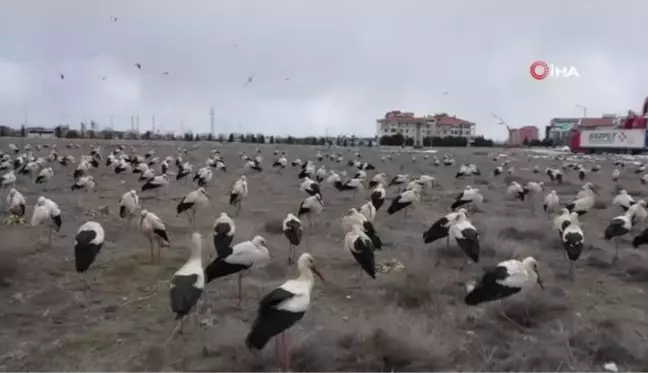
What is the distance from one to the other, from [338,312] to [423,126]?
126944 mm

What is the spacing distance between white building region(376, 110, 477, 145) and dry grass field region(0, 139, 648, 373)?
11406 centimetres

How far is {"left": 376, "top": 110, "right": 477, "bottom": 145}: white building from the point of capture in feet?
434

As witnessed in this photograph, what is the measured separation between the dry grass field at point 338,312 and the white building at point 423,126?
11406cm

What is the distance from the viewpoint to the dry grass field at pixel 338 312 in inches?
281

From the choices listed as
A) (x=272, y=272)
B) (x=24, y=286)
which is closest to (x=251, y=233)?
(x=272, y=272)

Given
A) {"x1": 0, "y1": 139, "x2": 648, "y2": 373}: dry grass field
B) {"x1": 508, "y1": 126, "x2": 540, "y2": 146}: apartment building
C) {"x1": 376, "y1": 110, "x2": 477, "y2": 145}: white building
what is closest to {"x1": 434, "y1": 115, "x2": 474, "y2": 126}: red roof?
{"x1": 376, "y1": 110, "x2": 477, "y2": 145}: white building

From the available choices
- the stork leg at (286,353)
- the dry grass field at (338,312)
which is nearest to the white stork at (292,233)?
the dry grass field at (338,312)

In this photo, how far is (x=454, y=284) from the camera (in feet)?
33.9

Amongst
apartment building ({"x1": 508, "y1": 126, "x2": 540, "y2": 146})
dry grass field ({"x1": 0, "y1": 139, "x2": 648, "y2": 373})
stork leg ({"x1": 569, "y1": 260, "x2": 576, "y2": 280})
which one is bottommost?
dry grass field ({"x1": 0, "y1": 139, "x2": 648, "y2": 373})

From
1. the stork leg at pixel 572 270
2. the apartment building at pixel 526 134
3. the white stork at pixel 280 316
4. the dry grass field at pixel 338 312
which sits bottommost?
Answer: the dry grass field at pixel 338 312

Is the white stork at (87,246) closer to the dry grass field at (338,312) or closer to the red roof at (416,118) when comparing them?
the dry grass field at (338,312)

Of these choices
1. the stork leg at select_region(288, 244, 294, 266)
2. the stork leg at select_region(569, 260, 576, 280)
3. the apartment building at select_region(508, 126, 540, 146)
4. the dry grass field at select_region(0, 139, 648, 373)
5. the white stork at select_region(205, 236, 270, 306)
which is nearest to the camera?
the dry grass field at select_region(0, 139, 648, 373)

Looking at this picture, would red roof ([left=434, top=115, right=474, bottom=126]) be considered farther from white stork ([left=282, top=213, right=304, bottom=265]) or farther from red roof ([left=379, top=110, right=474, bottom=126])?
white stork ([left=282, top=213, right=304, bottom=265])

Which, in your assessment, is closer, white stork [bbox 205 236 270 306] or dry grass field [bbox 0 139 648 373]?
dry grass field [bbox 0 139 648 373]
